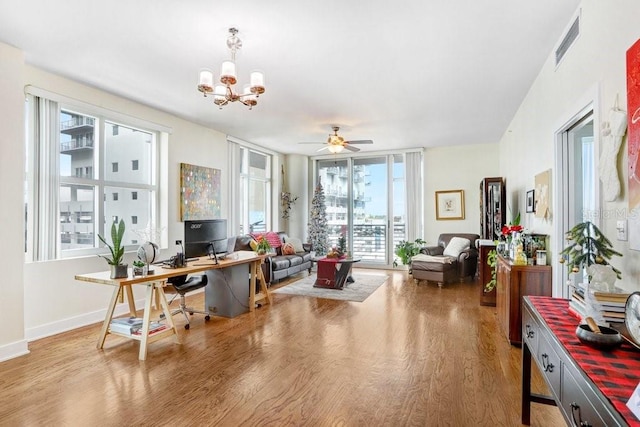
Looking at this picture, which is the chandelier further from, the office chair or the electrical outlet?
the electrical outlet

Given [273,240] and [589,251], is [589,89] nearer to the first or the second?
[589,251]

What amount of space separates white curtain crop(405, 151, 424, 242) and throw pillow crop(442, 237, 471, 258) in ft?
3.30

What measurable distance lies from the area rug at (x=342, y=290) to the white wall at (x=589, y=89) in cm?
261

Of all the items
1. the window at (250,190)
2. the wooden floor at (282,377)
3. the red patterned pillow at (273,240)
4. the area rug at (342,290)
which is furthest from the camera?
the red patterned pillow at (273,240)

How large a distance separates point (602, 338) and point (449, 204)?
664 cm

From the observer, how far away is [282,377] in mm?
2660

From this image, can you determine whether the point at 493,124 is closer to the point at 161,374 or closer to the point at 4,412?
the point at 161,374

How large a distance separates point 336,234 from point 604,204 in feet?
21.7

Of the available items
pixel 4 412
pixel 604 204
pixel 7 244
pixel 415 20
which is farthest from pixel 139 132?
pixel 604 204

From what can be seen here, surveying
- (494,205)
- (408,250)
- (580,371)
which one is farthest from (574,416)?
(408,250)

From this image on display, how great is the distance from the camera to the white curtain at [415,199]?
7.73 metres

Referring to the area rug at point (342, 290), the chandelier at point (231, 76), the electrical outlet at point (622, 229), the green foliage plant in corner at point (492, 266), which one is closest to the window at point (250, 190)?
the area rug at point (342, 290)

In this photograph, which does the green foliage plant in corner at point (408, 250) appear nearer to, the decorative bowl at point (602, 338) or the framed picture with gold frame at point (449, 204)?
the framed picture with gold frame at point (449, 204)

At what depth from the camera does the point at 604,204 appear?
1981 millimetres
